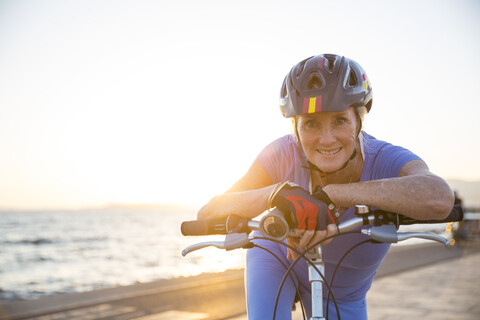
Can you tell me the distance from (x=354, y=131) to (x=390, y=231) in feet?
2.19

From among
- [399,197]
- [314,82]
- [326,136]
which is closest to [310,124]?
[326,136]

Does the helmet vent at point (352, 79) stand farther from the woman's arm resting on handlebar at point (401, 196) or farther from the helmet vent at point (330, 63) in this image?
the woman's arm resting on handlebar at point (401, 196)

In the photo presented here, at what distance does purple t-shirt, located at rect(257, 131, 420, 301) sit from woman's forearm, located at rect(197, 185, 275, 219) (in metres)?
0.43

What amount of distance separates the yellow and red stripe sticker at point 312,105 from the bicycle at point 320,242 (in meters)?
0.58

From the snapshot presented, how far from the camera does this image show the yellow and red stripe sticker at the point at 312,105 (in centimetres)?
214

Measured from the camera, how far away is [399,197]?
1.85 metres

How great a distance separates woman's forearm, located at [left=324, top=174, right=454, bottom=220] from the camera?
1846mm

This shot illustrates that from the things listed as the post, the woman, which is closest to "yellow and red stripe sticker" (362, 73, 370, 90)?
the woman

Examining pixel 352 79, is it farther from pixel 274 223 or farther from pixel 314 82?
pixel 274 223

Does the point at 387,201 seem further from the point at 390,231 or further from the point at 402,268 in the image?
the point at 402,268

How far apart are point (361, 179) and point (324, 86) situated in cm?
54

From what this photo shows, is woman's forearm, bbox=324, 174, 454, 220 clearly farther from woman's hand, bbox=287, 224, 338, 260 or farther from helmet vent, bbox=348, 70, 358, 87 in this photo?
helmet vent, bbox=348, 70, 358, 87

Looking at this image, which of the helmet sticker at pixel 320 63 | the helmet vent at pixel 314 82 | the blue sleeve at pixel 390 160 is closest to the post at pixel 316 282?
the blue sleeve at pixel 390 160

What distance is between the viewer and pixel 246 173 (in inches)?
106
